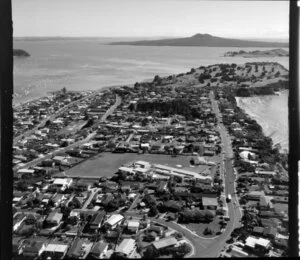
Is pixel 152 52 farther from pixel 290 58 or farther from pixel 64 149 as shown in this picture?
pixel 290 58

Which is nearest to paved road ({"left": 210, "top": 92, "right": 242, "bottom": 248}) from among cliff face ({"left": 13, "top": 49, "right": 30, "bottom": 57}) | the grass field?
the grass field

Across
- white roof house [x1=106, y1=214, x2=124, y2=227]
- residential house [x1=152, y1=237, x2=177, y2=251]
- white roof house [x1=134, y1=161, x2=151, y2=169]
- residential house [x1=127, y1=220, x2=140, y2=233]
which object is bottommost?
residential house [x1=152, y1=237, x2=177, y2=251]

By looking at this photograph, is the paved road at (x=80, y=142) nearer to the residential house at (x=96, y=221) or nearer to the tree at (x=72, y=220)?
the tree at (x=72, y=220)

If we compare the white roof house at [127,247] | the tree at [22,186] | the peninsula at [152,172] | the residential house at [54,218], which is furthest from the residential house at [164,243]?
the tree at [22,186]

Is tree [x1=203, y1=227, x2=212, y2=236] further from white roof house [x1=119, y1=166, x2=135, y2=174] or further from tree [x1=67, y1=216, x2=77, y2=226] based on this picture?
→ tree [x1=67, y1=216, x2=77, y2=226]

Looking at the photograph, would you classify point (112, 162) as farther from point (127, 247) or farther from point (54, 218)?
point (127, 247)

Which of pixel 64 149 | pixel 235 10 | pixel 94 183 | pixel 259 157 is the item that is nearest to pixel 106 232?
pixel 94 183
